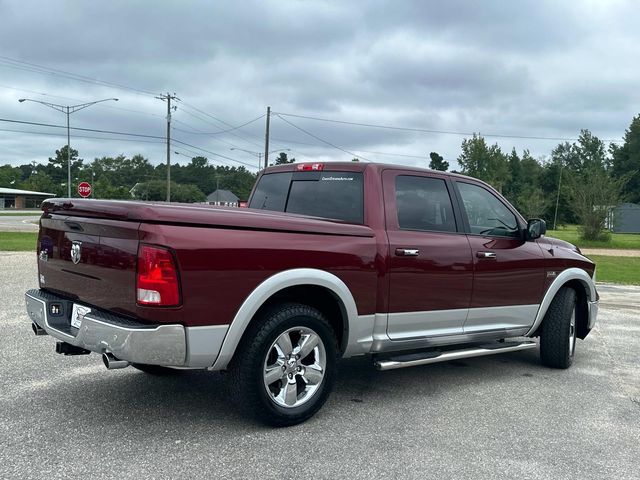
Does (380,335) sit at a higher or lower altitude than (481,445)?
higher

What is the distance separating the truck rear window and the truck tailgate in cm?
176

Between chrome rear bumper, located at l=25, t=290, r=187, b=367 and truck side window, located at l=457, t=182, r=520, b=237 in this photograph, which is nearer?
chrome rear bumper, located at l=25, t=290, r=187, b=367

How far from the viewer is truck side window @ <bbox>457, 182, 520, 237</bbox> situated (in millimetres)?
5242

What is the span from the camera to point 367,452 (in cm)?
358

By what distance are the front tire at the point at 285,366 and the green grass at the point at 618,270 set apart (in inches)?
535

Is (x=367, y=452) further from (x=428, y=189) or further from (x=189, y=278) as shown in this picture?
(x=428, y=189)

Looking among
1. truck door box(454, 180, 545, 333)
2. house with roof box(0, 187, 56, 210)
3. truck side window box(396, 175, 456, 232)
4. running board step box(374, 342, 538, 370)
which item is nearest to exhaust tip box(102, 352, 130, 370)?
running board step box(374, 342, 538, 370)

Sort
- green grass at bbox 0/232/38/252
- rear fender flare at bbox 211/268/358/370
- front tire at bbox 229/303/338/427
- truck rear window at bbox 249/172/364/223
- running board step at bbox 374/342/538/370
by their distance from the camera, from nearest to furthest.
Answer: rear fender flare at bbox 211/268/358/370, front tire at bbox 229/303/338/427, running board step at bbox 374/342/538/370, truck rear window at bbox 249/172/364/223, green grass at bbox 0/232/38/252

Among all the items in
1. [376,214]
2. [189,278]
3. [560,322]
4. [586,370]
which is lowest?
[586,370]

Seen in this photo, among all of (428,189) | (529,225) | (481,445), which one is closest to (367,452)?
(481,445)

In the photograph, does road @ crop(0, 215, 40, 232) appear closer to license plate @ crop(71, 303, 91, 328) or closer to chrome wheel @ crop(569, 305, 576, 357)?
license plate @ crop(71, 303, 91, 328)

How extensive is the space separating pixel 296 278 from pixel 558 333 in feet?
10.6

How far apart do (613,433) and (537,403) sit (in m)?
0.69

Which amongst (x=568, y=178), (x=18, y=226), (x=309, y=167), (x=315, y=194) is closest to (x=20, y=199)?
(x=18, y=226)
